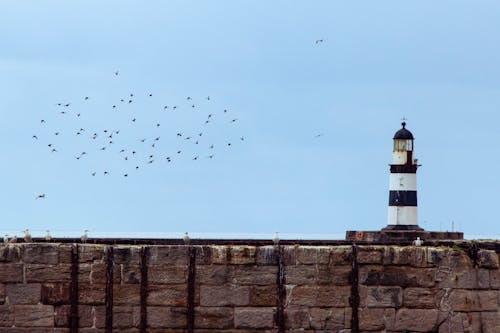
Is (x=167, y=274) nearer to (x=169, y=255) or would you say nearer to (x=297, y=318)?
(x=169, y=255)

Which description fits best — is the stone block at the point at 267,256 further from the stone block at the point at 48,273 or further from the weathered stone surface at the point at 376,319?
the stone block at the point at 48,273

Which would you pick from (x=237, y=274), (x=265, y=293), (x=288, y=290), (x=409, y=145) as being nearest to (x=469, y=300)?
(x=288, y=290)

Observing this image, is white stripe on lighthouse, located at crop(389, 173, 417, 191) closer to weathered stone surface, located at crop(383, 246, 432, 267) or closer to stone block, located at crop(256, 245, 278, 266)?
weathered stone surface, located at crop(383, 246, 432, 267)

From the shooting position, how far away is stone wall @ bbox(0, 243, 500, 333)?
27.6 metres

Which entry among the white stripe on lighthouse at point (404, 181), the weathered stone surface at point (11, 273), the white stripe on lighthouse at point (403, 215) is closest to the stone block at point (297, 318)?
the weathered stone surface at point (11, 273)

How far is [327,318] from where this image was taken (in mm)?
27547

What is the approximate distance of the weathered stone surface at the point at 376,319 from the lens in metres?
27.6

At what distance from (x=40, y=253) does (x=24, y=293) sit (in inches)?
29.6

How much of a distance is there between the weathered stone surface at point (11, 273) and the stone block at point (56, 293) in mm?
471

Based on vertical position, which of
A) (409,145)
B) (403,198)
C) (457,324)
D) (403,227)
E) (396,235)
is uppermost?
(409,145)

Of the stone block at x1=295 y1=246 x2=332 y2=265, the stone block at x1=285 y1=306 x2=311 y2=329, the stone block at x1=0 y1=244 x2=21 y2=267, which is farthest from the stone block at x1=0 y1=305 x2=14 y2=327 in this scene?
the stone block at x1=295 y1=246 x2=332 y2=265

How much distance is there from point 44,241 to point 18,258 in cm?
176

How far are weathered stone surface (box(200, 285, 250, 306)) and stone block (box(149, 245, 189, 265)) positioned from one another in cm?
60

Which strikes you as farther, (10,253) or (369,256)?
(10,253)
